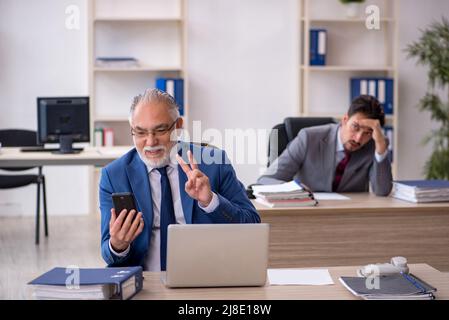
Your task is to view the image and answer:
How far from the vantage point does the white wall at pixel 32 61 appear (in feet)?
22.4

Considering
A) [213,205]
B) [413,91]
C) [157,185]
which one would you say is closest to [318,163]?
[157,185]

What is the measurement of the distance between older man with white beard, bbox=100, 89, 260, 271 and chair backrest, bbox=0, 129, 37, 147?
12.0 ft

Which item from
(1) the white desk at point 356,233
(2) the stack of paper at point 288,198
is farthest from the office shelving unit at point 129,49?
(1) the white desk at point 356,233

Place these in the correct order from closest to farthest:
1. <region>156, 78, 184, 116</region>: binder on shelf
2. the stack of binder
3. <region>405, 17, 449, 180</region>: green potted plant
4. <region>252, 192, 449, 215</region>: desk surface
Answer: the stack of binder
<region>252, 192, 449, 215</region>: desk surface
<region>405, 17, 449, 180</region>: green potted plant
<region>156, 78, 184, 116</region>: binder on shelf

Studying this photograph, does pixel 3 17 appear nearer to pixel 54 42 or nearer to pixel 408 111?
pixel 54 42

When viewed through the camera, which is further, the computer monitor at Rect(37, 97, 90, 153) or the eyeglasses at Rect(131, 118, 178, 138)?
the computer monitor at Rect(37, 97, 90, 153)

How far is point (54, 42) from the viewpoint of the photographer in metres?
6.91

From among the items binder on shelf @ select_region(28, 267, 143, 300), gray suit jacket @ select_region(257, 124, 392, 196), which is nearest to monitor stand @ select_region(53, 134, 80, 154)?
gray suit jacket @ select_region(257, 124, 392, 196)

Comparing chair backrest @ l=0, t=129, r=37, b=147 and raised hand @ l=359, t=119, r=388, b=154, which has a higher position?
raised hand @ l=359, t=119, r=388, b=154

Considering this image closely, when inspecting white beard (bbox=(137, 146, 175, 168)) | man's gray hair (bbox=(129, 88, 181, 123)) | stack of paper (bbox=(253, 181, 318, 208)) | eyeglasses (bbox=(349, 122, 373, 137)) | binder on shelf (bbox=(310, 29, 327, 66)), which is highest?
binder on shelf (bbox=(310, 29, 327, 66))

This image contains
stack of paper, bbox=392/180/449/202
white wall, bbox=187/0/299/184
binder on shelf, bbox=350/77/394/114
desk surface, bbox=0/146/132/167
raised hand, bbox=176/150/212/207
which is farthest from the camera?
white wall, bbox=187/0/299/184

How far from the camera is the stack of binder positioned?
2201 mm

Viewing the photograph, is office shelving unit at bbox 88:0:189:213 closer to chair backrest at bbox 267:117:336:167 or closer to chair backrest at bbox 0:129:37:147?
chair backrest at bbox 0:129:37:147

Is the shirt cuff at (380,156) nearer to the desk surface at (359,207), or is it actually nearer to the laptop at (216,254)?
the desk surface at (359,207)
